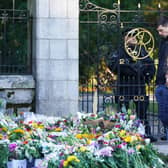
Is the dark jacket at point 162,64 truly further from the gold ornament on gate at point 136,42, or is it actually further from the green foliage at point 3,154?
the green foliage at point 3,154

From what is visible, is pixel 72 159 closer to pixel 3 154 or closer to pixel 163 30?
pixel 3 154

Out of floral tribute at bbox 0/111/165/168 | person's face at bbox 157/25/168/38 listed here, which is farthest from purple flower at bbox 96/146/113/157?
person's face at bbox 157/25/168/38

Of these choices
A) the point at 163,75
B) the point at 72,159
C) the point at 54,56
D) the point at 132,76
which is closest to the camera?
the point at 72,159

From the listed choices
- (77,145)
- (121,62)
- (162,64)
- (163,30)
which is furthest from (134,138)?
(121,62)

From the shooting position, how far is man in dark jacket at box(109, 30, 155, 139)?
36.2 feet

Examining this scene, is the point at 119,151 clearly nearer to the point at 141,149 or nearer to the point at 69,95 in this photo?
the point at 141,149

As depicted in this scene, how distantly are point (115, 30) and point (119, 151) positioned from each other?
5.43 m

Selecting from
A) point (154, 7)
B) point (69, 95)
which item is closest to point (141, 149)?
point (69, 95)

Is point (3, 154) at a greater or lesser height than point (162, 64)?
lesser

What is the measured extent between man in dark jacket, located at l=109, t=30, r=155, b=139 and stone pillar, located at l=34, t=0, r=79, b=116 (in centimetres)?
87

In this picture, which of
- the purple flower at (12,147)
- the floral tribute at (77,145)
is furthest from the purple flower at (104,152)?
the purple flower at (12,147)

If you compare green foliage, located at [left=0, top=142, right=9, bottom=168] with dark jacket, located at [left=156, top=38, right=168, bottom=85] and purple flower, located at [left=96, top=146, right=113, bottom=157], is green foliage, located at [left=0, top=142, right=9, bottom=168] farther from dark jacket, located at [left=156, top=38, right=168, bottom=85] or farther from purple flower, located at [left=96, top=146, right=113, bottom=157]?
dark jacket, located at [left=156, top=38, right=168, bottom=85]

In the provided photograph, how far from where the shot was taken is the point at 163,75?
10156mm

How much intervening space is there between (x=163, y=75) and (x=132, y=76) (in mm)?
1106
